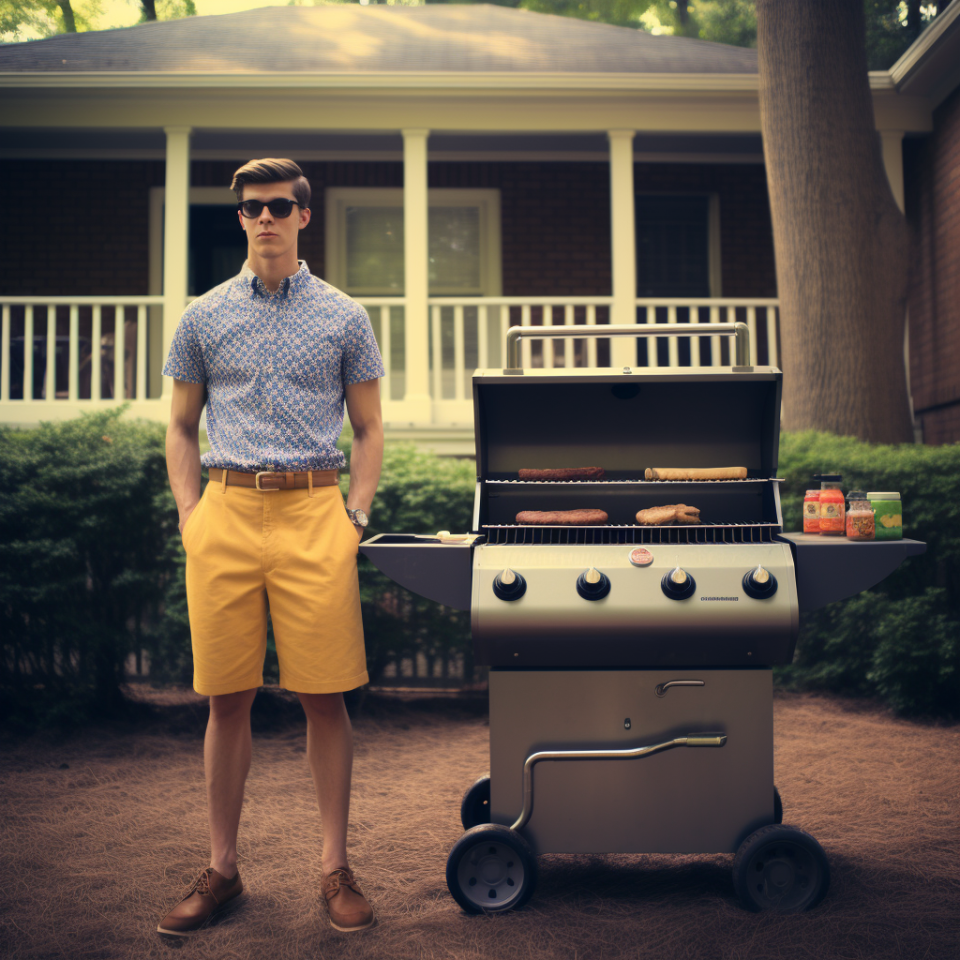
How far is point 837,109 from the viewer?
6.06 metres

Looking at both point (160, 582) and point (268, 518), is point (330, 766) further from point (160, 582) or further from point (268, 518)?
point (160, 582)

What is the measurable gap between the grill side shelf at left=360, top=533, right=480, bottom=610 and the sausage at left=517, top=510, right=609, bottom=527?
249 mm

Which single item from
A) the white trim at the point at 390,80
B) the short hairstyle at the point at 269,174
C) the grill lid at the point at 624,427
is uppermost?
the white trim at the point at 390,80

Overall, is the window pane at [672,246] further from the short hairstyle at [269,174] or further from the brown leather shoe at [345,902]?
the brown leather shoe at [345,902]

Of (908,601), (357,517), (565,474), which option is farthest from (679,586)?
(908,601)

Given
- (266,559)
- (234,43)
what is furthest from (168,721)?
(234,43)

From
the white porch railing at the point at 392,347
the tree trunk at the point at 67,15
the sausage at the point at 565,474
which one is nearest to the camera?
the sausage at the point at 565,474

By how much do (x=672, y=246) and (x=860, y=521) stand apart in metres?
7.89

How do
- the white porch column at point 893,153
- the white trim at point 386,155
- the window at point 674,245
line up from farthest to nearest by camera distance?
the window at point 674,245
the white trim at point 386,155
the white porch column at point 893,153

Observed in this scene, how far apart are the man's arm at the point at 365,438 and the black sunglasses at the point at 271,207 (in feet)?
1.71

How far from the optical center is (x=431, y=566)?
7.77 feet

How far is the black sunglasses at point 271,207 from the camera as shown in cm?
229

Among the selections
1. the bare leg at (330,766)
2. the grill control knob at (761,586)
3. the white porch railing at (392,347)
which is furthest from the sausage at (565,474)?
the white porch railing at (392,347)

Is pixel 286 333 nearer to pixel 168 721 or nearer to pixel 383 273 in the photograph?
pixel 168 721
